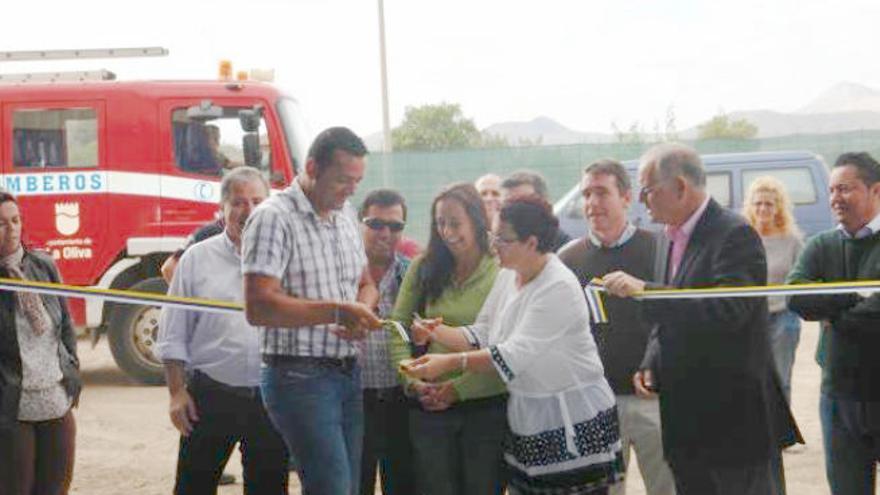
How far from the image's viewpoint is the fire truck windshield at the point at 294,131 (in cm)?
1020

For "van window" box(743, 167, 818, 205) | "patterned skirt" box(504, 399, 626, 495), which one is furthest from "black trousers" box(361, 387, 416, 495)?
"van window" box(743, 167, 818, 205)

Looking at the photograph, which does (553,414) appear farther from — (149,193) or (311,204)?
(149,193)

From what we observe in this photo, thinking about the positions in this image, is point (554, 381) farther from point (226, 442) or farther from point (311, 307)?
point (226, 442)

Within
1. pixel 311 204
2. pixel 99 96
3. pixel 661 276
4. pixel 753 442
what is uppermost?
pixel 99 96

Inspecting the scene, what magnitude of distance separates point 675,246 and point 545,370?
617 mm

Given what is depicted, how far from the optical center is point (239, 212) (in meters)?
4.59

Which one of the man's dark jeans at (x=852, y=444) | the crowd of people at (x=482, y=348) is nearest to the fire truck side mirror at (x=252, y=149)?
the crowd of people at (x=482, y=348)

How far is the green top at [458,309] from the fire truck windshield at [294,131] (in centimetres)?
581

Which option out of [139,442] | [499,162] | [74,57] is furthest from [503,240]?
[499,162]

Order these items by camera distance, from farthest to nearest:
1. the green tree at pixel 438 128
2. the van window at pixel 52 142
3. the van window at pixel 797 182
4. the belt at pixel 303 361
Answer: the green tree at pixel 438 128
the van window at pixel 797 182
the van window at pixel 52 142
the belt at pixel 303 361

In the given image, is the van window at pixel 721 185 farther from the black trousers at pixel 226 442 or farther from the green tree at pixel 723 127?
the green tree at pixel 723 127

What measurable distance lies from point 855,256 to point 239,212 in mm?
2304

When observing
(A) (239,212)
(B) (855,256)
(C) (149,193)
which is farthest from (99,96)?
(B) (855,256)

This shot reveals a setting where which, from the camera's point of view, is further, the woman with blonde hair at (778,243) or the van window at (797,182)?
the van window at (797,182)
